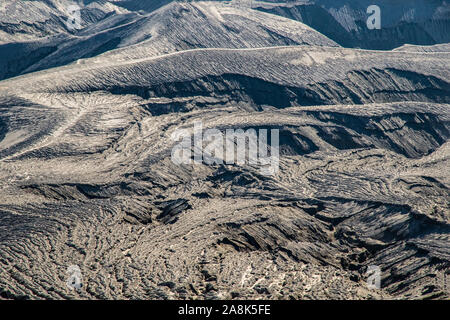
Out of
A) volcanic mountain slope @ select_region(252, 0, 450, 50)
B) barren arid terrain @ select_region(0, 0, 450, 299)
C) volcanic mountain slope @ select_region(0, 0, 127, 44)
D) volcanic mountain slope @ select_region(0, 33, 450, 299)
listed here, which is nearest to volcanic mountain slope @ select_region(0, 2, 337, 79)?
barren arid terrain @ select_region(0, 0, 450, 299)

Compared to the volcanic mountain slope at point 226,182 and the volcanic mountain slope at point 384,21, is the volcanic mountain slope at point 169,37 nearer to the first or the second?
the volcanic mountain slope at point 226,182

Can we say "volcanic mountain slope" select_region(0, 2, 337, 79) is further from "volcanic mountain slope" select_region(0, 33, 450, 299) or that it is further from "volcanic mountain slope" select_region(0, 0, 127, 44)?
"volcanic mountain slope" select_region(0, 33, 450, 299)

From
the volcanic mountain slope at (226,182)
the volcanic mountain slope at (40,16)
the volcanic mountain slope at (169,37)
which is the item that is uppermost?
the volcanic mountain slope at (40,16)

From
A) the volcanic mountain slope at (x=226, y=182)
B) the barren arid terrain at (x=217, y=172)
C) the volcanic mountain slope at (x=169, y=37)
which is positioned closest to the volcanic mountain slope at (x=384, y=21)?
the volcanic mountain slope at (x=169, y=37)

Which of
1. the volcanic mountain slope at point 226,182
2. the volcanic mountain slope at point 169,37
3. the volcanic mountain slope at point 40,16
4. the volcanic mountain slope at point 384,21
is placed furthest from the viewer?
the volcanic mountain slope at point 384,21

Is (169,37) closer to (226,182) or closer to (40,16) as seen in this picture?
(226,182)

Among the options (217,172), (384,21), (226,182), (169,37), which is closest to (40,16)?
(169,37)
